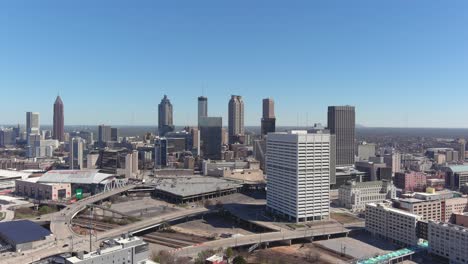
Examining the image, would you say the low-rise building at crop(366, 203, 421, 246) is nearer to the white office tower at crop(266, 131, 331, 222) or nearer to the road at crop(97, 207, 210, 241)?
the white office tower at crop(266, 131, 331, 222)

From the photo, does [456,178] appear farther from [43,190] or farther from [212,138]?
[43,190]

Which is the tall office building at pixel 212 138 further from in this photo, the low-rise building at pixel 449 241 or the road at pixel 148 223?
the low-rise building at pixel 449 241

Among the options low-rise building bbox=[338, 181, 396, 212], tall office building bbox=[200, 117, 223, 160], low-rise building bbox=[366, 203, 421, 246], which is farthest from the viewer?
tall office building bbox=[200, 117, 223, 160]

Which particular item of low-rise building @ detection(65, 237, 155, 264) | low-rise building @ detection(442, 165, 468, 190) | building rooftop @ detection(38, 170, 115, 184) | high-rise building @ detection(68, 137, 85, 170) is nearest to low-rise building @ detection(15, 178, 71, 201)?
building rooftop @ detection(38, 170, 115, 184)

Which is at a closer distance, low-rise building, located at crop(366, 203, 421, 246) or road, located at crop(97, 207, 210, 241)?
low-rise building, located at crop(366, 203, 421, 246)

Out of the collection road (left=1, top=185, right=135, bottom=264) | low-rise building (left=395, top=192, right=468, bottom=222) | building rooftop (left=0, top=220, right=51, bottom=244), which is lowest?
road (left=1, top=185, right=135, bottom=264)

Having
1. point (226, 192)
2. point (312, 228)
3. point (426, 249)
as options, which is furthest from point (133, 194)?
point (426, 249)

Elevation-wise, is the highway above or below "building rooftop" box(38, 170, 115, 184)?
below

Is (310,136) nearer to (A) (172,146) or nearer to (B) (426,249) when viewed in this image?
(B) (426,249)
